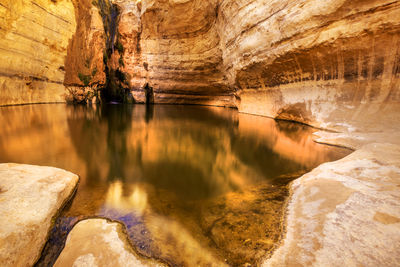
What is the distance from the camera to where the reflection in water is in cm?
130

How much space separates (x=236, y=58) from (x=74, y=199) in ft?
28.3

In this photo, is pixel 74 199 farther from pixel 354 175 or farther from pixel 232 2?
pixel 232 2

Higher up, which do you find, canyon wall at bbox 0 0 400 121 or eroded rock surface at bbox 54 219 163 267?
canyon wall at bbox 0 0 400 121

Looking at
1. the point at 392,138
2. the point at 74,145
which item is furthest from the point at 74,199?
the point at 392,138

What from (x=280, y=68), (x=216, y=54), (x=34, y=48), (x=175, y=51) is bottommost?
(x=280, y=68)

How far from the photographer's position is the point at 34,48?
29.6 ft

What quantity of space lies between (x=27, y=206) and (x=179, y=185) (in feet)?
4.46

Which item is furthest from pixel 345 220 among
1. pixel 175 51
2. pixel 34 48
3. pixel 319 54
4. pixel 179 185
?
pixel 175 51

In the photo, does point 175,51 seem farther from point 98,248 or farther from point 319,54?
point 98,248

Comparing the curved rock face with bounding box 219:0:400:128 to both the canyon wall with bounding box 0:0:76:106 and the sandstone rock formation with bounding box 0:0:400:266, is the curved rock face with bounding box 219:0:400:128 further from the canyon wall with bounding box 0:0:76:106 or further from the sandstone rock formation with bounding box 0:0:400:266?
the canyon wall with bounding box 0:0:76:106

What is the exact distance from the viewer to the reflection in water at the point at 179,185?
1.30m

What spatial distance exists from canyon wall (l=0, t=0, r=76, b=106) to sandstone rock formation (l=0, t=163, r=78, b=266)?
9.36 m

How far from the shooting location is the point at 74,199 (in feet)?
5.80

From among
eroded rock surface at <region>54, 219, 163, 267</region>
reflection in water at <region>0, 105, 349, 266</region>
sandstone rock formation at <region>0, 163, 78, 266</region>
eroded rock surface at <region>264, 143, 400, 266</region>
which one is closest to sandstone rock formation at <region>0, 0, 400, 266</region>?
eroded rock surface at <region>264, 143, 400, 266</region>
